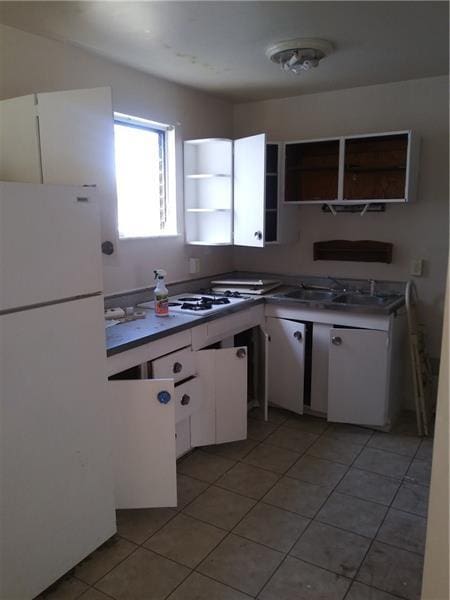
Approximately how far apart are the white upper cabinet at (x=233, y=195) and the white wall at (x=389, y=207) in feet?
1.00

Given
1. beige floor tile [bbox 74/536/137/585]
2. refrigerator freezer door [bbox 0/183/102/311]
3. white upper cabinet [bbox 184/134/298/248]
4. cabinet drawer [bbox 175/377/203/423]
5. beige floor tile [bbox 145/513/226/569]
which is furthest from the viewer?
white upper cabinet [bbox 184/134/298/248]

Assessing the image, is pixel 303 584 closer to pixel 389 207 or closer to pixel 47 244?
pixel 47 244

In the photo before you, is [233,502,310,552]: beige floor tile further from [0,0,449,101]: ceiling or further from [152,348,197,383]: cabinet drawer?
[0,0,449,101]: ceiling

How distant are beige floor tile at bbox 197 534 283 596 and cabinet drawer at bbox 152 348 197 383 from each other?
0.81m

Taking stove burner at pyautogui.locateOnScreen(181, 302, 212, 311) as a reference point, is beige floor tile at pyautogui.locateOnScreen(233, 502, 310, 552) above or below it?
below

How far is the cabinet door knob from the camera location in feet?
6.86

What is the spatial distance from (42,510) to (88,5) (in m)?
1.95

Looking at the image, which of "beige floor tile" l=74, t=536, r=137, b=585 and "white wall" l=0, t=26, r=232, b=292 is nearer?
"beige floor tile" l=74, t=536, r=137, b=585

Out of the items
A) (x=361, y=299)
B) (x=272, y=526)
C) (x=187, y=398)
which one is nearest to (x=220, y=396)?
(x=187, y=398)

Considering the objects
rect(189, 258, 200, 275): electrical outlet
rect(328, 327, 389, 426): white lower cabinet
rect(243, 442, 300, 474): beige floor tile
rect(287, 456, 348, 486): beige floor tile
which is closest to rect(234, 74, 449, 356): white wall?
rect(328, 327, 389, 426): white lower cabinet

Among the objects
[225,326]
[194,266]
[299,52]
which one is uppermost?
[299,52]

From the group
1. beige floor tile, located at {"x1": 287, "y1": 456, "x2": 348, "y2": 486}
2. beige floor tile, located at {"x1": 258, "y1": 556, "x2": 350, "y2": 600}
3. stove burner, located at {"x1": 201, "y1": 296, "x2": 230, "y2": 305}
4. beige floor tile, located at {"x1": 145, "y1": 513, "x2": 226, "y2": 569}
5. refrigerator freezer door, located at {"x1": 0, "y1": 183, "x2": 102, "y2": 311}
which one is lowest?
beige floor tile, located at {"x1": 258, "y1": 556, "x2": 350, "y2": 600}

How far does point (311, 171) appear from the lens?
3.49m

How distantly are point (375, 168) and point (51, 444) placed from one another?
263 centimetres
